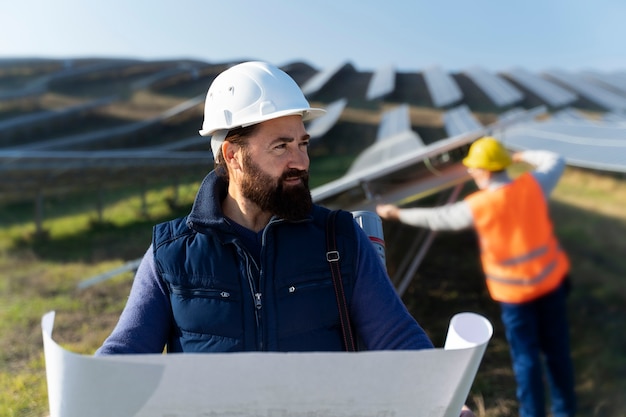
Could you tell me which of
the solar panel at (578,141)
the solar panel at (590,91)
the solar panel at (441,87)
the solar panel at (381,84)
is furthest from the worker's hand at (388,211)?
the solar panel at (590,91)

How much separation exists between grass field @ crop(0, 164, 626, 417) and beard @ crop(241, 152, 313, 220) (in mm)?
1800

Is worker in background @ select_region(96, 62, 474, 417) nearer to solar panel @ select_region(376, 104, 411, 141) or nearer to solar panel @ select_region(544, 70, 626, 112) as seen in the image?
solar panel @ select_region(376, 104, 411, 141)

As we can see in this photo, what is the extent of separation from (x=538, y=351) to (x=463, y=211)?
898 mm

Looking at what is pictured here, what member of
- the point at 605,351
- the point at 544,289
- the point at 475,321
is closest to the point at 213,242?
the point at 475,321

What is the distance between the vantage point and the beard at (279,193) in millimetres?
1389

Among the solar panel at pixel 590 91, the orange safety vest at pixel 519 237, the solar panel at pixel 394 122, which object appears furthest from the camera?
the solar panel at pixel 590 91

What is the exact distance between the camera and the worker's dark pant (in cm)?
320

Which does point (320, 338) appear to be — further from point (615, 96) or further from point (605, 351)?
point (615, 96)

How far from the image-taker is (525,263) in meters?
3.20

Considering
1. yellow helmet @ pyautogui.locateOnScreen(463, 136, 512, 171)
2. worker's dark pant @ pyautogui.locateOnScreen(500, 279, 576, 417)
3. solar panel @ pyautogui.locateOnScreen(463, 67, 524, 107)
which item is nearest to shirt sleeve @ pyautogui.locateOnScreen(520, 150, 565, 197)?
yellow helmet @ pyautogui.locateOnScreen(463, 136, 512, 171)

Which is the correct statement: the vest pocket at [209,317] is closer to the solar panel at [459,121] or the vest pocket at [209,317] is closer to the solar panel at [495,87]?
the solar panel at [459,121]

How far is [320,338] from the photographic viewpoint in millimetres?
1366

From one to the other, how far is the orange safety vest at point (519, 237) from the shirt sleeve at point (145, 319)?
7.32 feet

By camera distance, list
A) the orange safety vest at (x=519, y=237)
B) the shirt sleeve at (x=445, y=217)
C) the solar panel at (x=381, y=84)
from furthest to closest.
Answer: the solar panel at (x=381, y=84) < the shirt sleeve at (x=445, y=217) < the orange safety vest at (x=519, y=237)
